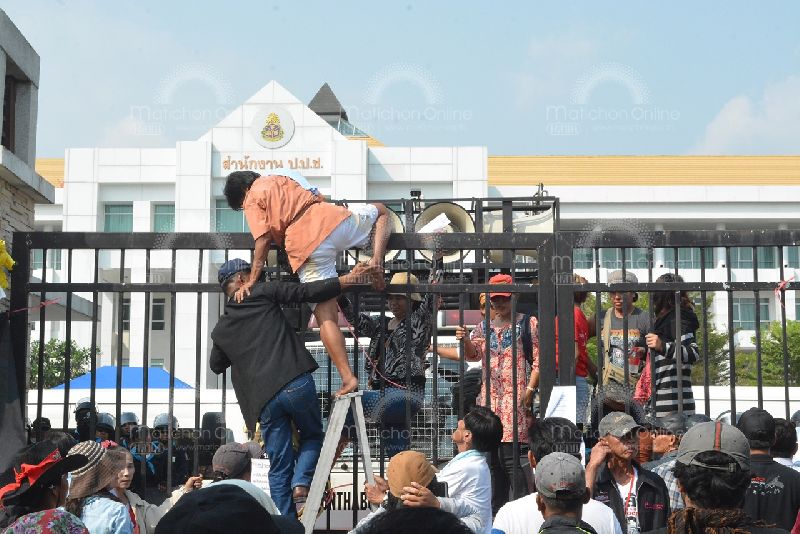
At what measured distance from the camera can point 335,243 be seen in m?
6.10

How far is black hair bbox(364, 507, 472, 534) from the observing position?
220 centimetres

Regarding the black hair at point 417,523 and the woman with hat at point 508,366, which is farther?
the woman with hat at point 508,366

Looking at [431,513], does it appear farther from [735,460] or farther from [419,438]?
[419,438]

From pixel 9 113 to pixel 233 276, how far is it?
2557 mm

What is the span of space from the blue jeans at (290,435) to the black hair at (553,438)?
46.4 inches

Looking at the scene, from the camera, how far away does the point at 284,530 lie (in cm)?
294

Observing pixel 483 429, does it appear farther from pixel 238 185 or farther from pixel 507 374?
pixel 238 185

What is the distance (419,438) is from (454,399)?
88 centimetres

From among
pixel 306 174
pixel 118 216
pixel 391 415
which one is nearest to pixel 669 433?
pixel 391 415

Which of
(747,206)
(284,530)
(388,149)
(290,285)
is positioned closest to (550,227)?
(290,285)

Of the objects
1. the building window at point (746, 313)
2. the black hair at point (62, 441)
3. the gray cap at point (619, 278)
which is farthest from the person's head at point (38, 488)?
the building window at point (746, 313)

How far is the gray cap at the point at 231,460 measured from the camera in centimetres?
553

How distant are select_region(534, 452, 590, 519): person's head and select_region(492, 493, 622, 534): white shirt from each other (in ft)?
1.56

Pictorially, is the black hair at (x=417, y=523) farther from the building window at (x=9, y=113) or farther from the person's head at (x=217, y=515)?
the building window at (x=9, y=113)
